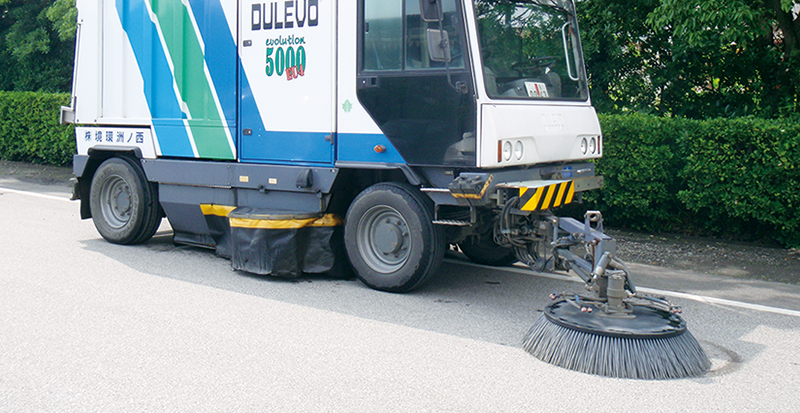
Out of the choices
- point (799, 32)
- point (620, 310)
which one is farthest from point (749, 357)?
point (799, 32)

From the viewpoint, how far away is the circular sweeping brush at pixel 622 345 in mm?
4461

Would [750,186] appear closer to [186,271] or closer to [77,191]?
[186,271]

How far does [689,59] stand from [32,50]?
13.7m

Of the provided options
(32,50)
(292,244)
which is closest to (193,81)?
(292,244)

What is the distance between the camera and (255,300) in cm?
625

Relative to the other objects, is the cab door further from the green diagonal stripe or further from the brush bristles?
the brush bristles

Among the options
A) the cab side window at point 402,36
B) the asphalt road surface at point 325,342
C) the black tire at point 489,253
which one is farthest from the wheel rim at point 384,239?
the cab side window at point 402,36

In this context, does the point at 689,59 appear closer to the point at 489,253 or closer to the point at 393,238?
the point at 489,253

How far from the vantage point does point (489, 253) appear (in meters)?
7.52

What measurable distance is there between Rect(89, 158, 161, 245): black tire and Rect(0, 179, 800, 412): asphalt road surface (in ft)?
1.91

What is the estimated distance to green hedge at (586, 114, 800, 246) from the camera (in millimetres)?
8156

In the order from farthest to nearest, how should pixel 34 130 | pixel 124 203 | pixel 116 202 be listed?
pixel 34 130
pixel 116 202
pixel 124 203

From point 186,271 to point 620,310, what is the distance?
4149mm

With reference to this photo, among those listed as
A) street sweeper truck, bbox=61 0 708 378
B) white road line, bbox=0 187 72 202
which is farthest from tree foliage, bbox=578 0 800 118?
white road line, bbox=0 187 72 202
